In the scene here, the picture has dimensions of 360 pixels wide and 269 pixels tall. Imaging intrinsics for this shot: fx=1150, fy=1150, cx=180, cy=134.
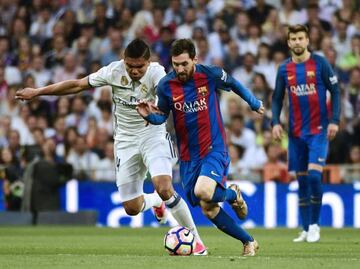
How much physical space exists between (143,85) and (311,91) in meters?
2.72

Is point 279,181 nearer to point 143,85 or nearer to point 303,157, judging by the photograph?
point 303,157

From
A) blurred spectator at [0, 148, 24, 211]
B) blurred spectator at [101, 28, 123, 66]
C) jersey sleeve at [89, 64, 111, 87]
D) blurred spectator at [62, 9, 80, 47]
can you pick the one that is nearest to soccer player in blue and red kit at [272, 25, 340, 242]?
jersey sleeve at [89, 64, 111, 87]

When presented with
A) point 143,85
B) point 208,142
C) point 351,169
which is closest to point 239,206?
point 208,142

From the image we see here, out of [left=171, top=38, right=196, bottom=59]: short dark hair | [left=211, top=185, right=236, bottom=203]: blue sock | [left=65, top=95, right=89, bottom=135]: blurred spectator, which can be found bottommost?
[left=211, top=185, right=236, bottom=203]: blue sock

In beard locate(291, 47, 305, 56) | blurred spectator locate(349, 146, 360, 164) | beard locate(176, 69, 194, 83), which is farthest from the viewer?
blurred spectator locate(349, 146, 360, 164)

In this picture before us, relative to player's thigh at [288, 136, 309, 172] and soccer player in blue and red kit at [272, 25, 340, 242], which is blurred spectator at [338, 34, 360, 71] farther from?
player's thigh at [288, 136, 309, 172]

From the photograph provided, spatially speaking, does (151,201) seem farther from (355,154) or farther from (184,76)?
(355,154)

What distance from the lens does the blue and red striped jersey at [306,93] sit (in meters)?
13.6

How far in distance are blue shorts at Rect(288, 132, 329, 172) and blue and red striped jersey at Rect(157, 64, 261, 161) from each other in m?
2.95

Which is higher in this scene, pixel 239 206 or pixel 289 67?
pixel 289 67

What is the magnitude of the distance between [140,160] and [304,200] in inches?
100

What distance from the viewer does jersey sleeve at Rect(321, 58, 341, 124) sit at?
13.2 metres

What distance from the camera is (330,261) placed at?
9.81 metres

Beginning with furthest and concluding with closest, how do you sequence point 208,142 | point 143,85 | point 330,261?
point 143,85 → point 208,142 → point 330,261
